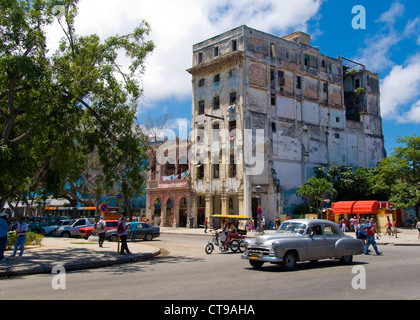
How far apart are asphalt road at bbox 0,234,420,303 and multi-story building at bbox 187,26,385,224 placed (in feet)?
98.7

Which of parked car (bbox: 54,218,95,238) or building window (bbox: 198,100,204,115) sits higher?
building window (bbox: 198,100,204,115)

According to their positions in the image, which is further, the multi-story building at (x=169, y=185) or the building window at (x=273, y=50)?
the multi-story building at (x=169, y=185)

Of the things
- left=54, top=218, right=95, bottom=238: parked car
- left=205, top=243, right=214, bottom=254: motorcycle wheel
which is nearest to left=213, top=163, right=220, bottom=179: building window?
left=54, top=218, right=95, bottom=238: parked car

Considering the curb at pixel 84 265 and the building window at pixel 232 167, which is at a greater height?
the building window at pixel 232 167

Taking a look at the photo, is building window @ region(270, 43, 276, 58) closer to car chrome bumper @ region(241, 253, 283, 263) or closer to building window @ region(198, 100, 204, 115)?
building window @ region(198, 100, 204, 115)

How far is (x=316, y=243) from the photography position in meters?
12.9

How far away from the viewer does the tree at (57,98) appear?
15500mm

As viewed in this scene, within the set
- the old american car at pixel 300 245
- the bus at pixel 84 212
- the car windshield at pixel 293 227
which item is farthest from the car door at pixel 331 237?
the bus at pixel 84 212

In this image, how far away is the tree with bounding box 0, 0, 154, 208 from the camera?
50.9 feet

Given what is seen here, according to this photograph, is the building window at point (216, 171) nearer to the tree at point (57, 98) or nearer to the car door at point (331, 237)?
the tree at point (57, 98)

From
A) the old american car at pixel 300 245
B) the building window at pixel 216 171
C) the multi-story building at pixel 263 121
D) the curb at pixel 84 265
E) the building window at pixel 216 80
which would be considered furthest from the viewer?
the building window at pixel 216 80

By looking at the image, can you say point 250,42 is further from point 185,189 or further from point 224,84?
point 185,189

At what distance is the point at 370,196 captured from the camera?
156ft

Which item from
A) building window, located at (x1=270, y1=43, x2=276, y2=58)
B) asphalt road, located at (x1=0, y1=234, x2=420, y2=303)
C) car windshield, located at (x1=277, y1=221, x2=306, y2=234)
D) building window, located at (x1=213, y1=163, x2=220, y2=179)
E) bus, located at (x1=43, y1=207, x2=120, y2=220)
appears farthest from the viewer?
building window, located at (x1=270, y1=43, x2=276, y2=58)
